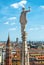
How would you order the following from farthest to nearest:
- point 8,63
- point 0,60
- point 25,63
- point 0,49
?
point 0,49, point 0,60, point 8,63, point 25,63

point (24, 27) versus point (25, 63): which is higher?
point (24, 27)

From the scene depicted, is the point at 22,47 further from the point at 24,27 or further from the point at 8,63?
the point at 8,63

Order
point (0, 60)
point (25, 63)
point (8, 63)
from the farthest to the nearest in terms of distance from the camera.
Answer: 1. point (0, 60)
2. point (8, 63)
3. point (25, 63)

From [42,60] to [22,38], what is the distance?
67.8 feet

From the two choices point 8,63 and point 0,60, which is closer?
point 8,63

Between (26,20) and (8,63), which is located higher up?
(26,20)

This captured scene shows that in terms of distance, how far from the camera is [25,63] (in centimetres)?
294

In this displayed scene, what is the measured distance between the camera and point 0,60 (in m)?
20.2

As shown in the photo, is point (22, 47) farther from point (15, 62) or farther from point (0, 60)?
point (15, 62)

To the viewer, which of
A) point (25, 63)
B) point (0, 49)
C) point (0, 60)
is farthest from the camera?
point (0, 49)

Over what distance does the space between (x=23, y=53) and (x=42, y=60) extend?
2069cm

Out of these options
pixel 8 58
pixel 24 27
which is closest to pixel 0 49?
pixel 8 58

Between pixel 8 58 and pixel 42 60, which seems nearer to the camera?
pixel 8 58

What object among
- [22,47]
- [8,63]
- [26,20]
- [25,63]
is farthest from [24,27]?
[8,63]
